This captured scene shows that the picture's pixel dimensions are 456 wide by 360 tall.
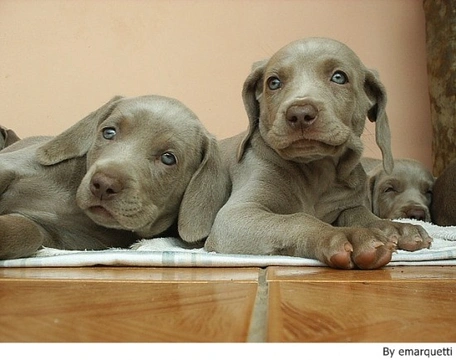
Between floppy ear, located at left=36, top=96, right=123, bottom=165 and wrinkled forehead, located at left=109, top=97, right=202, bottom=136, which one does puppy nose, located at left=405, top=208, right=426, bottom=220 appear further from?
floppy ear, located at left=36, top=96, right=123, bottom=165

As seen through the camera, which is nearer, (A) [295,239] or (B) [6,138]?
(A) [295,239]

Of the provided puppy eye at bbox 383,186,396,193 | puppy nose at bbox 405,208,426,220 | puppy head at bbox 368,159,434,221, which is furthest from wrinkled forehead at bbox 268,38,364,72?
puppy eye at bbox 383,186,396,193

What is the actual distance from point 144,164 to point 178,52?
3.14 m

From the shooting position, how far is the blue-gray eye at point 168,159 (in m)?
2.95

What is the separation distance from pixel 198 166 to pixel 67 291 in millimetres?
1641

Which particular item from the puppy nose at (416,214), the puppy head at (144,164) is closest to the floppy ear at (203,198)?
the puppy head at (144,164)

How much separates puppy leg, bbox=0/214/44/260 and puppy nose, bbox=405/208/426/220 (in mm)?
2610

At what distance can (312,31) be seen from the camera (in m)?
5.79

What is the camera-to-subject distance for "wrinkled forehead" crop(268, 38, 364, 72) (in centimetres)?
307

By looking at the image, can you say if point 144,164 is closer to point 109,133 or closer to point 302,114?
point 109,133

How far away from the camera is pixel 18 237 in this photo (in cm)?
234

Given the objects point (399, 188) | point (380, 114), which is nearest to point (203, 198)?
point (380, 114)

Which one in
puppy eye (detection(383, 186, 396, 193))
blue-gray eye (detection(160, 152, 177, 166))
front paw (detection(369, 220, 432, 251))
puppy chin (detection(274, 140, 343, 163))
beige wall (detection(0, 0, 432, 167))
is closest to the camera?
front paw (detection(369, 220, 432, 251))

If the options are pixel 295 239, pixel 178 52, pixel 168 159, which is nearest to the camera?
pixel 295 239
